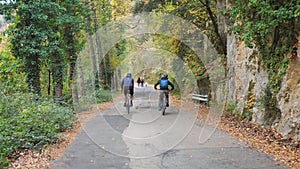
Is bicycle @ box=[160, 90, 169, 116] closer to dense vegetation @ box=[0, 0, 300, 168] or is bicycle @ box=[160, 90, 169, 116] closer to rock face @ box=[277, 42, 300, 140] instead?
dense vegetation @ box=[0, 0, 300, 168]

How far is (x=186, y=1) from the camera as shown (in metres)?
18.1

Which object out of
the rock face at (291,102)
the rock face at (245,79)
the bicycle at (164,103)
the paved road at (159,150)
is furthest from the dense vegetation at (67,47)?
the bicycle at (164,103)

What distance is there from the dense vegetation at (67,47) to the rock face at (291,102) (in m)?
0.35

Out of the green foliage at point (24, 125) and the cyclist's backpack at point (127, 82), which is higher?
the cyclist's backpack at point (127, 82)

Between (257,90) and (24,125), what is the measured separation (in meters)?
8.26

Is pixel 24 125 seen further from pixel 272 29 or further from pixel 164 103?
pixel 272 29

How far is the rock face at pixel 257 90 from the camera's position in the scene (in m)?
8.08

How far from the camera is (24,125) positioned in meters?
8.26

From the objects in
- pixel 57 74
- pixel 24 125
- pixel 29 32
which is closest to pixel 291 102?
pixel 24 125

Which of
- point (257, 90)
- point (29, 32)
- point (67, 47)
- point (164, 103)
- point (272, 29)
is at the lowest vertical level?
point (164, 103)

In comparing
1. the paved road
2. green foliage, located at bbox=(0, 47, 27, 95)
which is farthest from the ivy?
green foliage, located at bbox=(0, 47, 27, 95)

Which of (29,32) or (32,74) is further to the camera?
(32,74)

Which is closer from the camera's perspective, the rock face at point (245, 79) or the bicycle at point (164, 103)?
the rock face at point (245, 79)

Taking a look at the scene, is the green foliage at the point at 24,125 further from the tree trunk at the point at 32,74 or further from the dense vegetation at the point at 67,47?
the tree trunk at the point at 32,74
